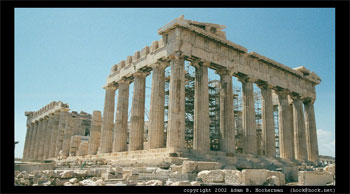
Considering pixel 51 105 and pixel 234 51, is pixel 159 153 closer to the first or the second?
pixel 234 51

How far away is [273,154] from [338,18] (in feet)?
59.6

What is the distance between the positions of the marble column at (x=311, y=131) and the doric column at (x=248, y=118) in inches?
387

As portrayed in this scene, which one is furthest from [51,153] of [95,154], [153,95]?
[153,95]

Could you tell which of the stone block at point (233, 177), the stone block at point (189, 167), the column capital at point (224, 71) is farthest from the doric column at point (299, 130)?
the stone block at point (233, 177)

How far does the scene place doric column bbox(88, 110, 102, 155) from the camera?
29.4 meters

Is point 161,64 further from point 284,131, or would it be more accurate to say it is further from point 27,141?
point 27,141

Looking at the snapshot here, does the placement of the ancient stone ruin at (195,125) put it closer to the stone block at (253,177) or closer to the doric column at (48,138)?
the stone block at (253,177)

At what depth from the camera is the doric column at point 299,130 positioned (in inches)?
1193

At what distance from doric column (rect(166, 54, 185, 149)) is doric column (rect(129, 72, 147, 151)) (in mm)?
4608

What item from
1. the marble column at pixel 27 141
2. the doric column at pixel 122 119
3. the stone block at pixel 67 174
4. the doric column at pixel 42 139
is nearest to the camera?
the stone block at pixel 67 174

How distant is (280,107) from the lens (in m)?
29.8

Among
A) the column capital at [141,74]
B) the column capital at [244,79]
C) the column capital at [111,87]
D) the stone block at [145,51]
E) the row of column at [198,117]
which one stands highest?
the stone block at [145,51]

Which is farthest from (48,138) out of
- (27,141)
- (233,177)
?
(233,177)

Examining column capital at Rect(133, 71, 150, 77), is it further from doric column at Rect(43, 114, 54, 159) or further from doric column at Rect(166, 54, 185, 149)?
doric column at Rect(43, 114, 54, 159)
